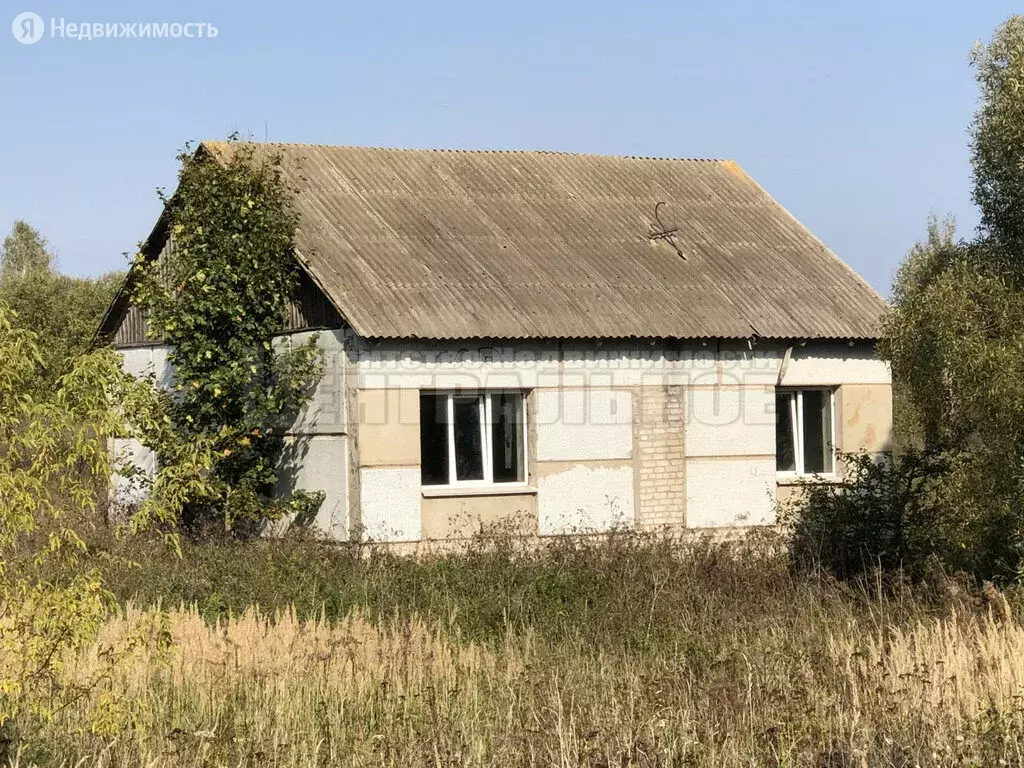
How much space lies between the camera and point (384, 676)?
8961mm

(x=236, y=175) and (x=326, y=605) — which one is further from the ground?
(x=236, y=175)

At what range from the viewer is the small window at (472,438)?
53.0 feet

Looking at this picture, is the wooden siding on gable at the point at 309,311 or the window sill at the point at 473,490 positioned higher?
the wooden siding on gable at the point at 309,311

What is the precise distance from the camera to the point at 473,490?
52.9ft

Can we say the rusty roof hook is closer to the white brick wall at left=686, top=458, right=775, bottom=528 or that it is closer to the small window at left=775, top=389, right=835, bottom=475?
the small window at left=775, top=389, right=835, bottom=475

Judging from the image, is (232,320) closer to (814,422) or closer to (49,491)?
(814,422)

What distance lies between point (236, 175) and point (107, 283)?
2548cm

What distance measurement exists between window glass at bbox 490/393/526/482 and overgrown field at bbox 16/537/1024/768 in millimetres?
3236

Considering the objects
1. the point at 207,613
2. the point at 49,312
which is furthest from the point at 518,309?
the point at 49,312

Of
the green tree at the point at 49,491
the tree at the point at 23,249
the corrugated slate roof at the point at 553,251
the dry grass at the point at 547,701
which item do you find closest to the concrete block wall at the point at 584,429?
the corrugated slate roof at the point at 553,251

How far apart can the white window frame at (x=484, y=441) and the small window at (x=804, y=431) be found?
152 inches

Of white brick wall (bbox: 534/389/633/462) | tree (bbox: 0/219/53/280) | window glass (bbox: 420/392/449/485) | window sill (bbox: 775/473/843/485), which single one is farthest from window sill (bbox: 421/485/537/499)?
tree (bbox: 0/219/53/280)

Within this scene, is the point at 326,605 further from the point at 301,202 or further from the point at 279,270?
the point at 301,202

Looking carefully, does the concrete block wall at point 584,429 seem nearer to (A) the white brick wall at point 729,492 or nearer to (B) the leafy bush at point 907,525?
(A) the white brick wall at point 729,492
